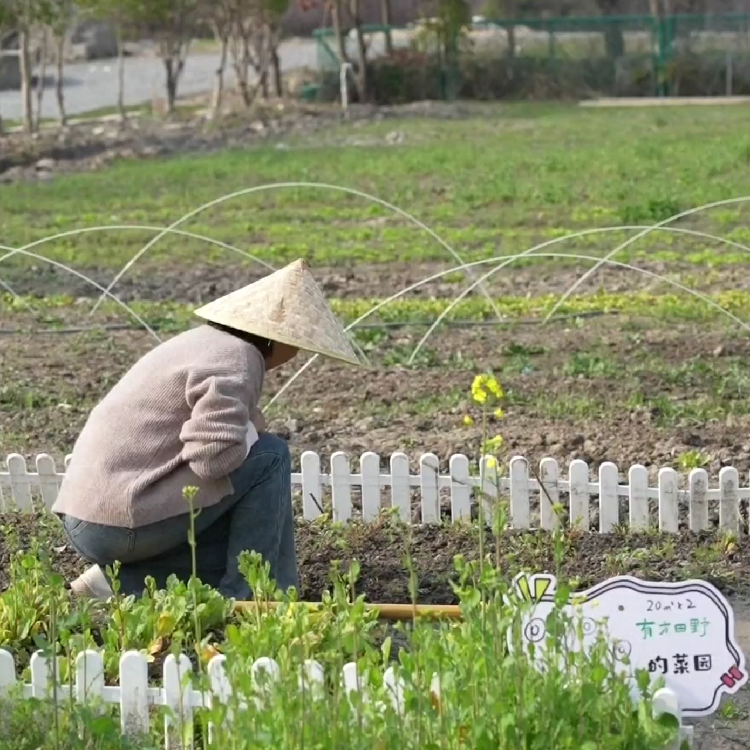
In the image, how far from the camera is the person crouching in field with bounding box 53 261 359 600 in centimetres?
412

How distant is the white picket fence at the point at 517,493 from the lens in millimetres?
5012

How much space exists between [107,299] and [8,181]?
8.24 m

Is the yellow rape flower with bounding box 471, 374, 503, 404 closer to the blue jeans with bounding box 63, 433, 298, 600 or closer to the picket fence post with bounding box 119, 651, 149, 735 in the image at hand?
the picket fence post with bounding box 119, 651, 149, 735

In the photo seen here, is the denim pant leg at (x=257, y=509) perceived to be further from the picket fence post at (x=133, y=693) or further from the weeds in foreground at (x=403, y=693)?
the picket fence post at (x=133, y=693)

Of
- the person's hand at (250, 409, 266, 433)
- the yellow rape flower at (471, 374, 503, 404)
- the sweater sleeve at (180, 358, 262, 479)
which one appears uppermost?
the yellow rape flower at (471, 374, 503, 404)

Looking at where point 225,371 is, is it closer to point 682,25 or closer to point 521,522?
point 521,522

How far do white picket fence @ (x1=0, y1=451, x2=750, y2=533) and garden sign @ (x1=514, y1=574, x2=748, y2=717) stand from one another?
165 cm

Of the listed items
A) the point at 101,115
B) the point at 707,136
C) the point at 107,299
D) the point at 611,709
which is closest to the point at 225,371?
the point at 611,709

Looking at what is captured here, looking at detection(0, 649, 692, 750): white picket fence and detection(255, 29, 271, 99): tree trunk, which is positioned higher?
detection(255, 29, 271, 99): tree trunk

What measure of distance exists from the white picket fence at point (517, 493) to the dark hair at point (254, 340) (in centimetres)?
69

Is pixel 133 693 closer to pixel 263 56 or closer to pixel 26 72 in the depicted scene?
pixel 26 72

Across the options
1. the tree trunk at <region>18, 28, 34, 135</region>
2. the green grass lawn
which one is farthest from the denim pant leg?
the tree trunk at <region>18, 28, 34, 135</region>

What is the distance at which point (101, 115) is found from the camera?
93.2ft

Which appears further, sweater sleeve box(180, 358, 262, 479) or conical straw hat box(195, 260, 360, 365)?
conical straw hat box(195, 260, 360, 365)
